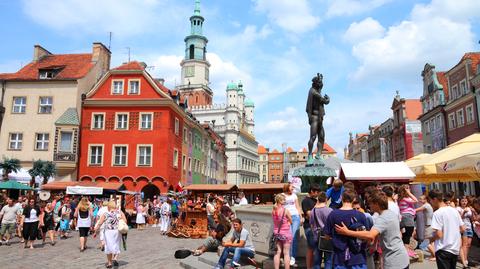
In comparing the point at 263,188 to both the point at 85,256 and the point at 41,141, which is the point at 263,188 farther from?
the point at 85,256

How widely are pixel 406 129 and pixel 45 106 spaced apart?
43574mm

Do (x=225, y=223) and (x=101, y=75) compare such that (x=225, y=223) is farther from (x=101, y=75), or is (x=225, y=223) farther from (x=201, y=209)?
(x=101, y=75)

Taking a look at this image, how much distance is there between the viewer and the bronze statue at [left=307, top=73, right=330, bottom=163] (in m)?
12.1

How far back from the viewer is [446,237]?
5.70 meters

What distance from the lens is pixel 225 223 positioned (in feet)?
37.5

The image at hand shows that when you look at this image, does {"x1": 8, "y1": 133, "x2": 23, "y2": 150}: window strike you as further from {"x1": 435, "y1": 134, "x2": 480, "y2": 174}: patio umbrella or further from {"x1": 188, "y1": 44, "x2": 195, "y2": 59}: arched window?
{"x1": 188, "y1": 44, "x2": 195, "y2": 59}: arched window

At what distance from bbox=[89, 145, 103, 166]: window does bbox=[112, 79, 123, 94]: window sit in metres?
5.20

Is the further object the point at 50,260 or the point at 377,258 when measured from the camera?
the point at 50,260

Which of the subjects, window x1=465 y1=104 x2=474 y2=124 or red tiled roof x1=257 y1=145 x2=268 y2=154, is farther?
red tiled roof x1=257 y1=145 x2=268 y2=154

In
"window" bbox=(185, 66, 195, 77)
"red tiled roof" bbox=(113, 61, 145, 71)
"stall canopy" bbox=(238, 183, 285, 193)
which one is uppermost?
"window" bbox=(185, 66, 195, 77)

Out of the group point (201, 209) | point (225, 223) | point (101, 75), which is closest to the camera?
point (225, 223)

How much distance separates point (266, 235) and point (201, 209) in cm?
1093

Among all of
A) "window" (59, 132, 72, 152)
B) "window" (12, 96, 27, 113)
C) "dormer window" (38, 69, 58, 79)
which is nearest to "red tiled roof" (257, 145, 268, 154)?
"dormer window" (38, 69, 58, 79)

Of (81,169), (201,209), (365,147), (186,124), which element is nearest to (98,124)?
(81,169)
